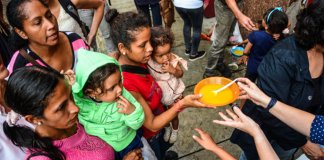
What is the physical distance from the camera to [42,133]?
1.49 meters

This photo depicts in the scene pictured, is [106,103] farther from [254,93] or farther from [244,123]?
[254,93]

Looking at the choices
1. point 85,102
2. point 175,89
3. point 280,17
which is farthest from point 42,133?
point 280,17

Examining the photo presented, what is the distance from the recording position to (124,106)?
1640 mm

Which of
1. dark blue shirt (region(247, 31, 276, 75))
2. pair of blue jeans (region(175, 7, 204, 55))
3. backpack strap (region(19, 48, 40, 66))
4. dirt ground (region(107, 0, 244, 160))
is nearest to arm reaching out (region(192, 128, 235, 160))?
backpack strap (region(19, 48, 40, 66))

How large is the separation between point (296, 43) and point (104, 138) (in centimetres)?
147

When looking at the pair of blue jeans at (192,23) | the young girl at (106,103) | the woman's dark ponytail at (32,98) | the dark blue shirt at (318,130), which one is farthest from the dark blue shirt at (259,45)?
the woman's dark ponytail at (32,98)

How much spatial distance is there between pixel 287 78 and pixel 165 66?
2.92ft

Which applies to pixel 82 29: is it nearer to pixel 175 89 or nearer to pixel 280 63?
pixel 175 89

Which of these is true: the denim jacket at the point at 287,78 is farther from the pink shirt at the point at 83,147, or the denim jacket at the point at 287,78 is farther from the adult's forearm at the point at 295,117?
the pink shirt at the point at 83,147

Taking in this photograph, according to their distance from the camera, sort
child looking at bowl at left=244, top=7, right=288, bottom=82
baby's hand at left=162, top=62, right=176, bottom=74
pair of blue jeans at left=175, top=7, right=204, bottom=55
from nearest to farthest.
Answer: baby's hand at left=162, top=62, right=176, bottom=74
child looking at bowl at left=244, top=7, right=288, bottom=82
pair of blue jeans at left=175, top=7, right=204, bottom=55

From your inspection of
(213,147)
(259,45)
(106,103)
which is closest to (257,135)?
(213,147)

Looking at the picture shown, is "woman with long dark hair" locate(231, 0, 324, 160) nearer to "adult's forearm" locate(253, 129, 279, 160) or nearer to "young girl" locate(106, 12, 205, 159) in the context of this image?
"adult's forearm" locate(253, 129, 279, 160)

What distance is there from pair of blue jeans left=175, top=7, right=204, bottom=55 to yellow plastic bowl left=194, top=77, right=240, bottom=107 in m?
2.01

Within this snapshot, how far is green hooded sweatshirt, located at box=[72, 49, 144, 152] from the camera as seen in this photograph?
1574 millimetres
